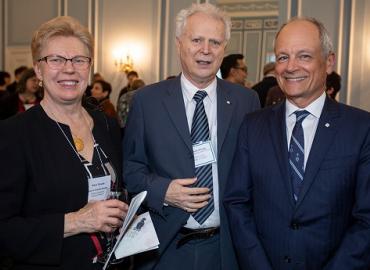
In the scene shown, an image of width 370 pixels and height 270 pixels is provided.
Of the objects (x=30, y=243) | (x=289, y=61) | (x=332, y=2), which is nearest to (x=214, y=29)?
(x=289, y=61)

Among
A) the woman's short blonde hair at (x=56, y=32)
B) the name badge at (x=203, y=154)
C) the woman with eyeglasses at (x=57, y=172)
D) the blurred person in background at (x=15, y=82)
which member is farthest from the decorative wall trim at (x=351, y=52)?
the woman's short blonde hair at (x=56, y=32)

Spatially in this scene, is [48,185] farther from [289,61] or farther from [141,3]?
[141,3]

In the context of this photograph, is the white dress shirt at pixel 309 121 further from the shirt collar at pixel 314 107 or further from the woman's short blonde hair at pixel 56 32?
the woman's short blonde hair at pixel 56 32

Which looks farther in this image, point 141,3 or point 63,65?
point 141,3

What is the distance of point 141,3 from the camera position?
372 inches

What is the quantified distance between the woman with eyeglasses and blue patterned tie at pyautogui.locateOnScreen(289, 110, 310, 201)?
26.5 inches

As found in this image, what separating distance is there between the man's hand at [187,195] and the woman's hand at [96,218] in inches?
12.2

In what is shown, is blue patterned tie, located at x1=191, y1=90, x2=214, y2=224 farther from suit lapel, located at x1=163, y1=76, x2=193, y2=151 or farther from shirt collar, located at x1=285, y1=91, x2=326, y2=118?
shirt collar, located at x1=285, y1=91, x2=326, y2=118

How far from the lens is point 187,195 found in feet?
6.35

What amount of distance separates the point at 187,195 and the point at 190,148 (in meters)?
0.22

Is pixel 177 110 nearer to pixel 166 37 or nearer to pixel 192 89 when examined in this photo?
pixel 192 89

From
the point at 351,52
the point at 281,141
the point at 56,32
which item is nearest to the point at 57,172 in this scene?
the point at 56,32

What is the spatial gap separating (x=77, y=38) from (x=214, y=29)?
64 cm

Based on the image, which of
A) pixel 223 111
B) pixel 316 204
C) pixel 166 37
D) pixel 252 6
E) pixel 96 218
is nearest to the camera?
pixel 96 218
